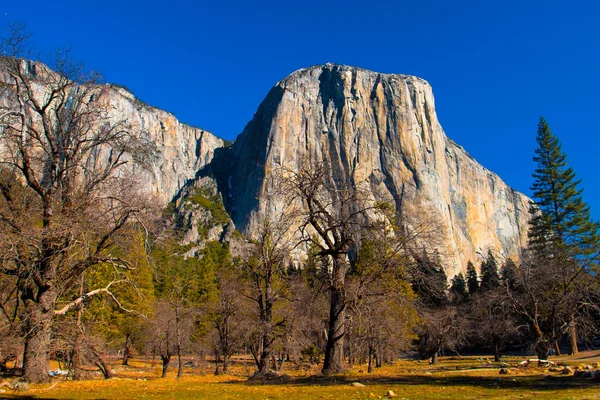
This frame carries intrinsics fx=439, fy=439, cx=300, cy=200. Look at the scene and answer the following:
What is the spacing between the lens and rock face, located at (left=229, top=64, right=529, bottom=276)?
139625 millimetres

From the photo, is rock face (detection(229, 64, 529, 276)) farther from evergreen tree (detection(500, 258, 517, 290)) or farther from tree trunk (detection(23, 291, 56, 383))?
tree trunk (detection(23, 291, 56, 383))

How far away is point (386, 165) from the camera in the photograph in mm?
141375

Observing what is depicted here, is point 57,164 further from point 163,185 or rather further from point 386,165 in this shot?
point 163,185

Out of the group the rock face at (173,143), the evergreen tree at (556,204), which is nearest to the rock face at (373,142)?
the rock face at (173,143)

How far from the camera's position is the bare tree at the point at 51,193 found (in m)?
11.2

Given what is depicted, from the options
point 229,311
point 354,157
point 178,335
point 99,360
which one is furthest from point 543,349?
point 354,157

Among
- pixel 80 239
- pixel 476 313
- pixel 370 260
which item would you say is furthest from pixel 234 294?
pixel 476 313

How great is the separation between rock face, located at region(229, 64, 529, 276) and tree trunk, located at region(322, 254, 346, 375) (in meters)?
118

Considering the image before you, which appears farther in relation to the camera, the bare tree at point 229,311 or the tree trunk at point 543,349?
the bare tree at point 229,311

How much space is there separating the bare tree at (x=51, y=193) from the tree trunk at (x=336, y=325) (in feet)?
21.1

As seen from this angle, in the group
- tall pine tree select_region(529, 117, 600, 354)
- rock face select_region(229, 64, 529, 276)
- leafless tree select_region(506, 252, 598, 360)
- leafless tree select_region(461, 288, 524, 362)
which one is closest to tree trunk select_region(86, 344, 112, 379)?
leafless tree select_region(461, 288, 524, 362)

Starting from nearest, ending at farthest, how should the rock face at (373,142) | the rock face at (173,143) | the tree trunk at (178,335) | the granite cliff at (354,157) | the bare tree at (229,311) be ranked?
the bare tree at (229,311), the tree trunk at (178,335), the granite cliff at (354,157), the rock face at (373,142), the rock face at (173,143)

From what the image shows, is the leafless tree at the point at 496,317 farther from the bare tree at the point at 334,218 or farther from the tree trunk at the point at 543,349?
the bare tree at the point at 334,218

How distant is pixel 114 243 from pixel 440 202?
13454 centimetres
